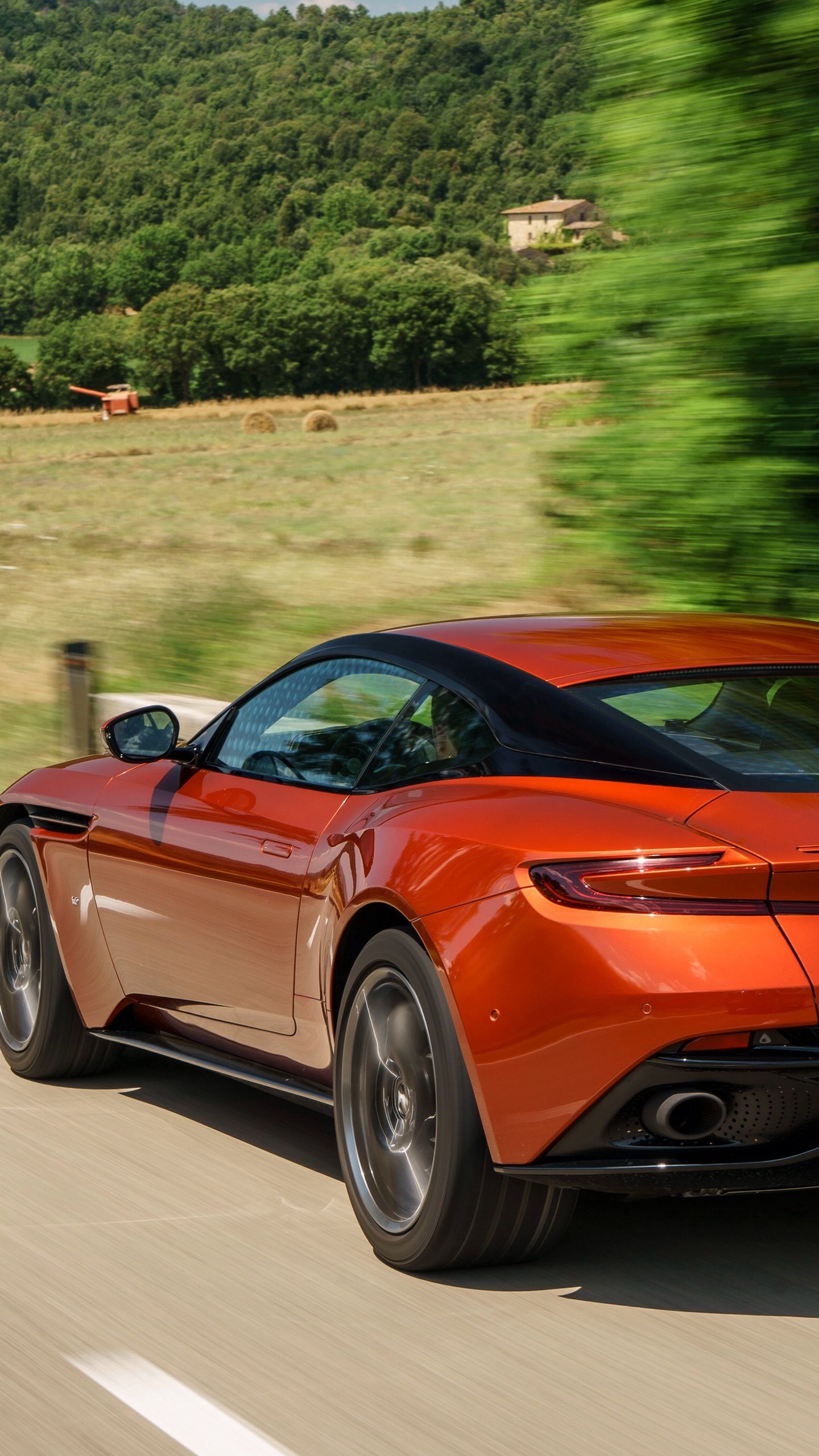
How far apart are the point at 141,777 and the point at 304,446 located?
141 feet

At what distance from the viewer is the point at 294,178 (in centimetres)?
16800

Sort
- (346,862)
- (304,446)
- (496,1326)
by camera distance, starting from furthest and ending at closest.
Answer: (304,446) → (346,862) → (496,1326)

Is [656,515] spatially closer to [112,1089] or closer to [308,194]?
[112,1089]

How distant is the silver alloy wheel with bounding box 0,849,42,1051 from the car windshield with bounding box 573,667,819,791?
245 cm

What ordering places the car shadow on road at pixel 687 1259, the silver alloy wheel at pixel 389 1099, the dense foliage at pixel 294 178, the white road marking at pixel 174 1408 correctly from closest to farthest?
the white road marking at pixel 174 1408, the car shadow on road at pixel 687 1259, the silver alloy wheel at pixel 389 1099, the dense foliage at pixel 294 178

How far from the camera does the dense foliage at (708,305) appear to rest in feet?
25.0

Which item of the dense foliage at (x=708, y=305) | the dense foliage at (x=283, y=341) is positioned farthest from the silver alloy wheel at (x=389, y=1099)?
the dense foliage at (x=283, y=341)

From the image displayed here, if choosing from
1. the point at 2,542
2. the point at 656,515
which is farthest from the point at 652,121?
Answer: the point at 2,542

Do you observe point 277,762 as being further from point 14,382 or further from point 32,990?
point 14,382

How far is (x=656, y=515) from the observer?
8.43 meters

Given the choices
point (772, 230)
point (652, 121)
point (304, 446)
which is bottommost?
point (304, 446)

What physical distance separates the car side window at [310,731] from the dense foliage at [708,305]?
3.27 m

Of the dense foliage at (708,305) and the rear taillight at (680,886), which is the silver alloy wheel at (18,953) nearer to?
the rear taillight at (680,886)

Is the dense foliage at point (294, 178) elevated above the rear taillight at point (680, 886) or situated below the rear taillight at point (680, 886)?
above
